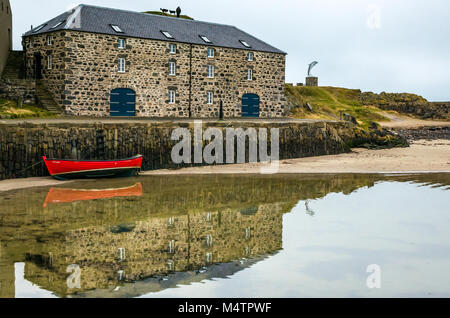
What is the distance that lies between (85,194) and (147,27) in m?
20.1

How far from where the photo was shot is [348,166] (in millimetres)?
27500

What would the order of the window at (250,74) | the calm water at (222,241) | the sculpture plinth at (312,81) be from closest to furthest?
the calm water at (222,241)
the window at (250,74)
the sculpture plinth at (312,81)

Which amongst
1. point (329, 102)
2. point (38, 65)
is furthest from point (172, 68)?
point (329, 102)

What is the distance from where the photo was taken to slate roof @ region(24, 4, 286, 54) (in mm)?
33656

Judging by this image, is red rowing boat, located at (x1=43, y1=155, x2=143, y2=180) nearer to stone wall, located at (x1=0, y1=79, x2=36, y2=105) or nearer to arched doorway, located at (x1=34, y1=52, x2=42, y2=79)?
stone wall, located at (x1=0, y1=79, x2=36, y2=105)

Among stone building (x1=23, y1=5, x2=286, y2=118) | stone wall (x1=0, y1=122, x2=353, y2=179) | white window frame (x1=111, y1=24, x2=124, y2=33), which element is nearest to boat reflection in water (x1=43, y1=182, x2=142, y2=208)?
stone wall (x1=0, y1=122, x2=353, y2=179)

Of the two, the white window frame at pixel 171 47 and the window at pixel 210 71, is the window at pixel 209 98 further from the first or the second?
the white window frame at pixel 171 47

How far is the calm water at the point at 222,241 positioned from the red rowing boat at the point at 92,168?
58.9 inches

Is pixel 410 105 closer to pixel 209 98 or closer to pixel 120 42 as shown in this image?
pixel 209 98

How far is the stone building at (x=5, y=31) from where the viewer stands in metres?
33.9

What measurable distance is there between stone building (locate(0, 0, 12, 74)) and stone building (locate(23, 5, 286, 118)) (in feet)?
4.22

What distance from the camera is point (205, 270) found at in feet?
33.6

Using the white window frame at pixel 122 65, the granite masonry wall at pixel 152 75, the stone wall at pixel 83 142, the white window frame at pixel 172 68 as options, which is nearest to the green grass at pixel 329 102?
the granite masonry wall at pixel 152 75

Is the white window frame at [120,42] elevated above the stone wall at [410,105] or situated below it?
above
